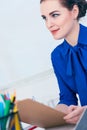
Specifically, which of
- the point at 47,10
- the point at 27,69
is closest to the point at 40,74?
the point at 27,69

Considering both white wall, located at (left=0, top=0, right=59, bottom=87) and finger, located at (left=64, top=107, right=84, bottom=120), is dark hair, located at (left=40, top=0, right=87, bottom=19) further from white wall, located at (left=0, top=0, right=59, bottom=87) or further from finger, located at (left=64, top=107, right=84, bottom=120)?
finger, located at (left=64, top=107, right=84, bottom=120)

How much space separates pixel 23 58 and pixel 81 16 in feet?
1.01

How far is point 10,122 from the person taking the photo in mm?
554

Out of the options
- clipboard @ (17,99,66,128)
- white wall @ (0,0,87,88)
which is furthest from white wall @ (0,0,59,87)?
clipboard @ (17,99,66,128)

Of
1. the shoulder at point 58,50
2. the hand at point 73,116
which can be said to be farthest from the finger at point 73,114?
the shoulder at point 58,50

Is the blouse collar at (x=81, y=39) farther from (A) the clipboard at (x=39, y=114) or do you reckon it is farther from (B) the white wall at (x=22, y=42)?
(A) the clipboard at (x=39, y=114)

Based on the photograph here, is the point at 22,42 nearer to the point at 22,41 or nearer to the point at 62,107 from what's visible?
the point at 22,41

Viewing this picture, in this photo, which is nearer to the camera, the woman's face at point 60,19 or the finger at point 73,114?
the finger at point 73,114

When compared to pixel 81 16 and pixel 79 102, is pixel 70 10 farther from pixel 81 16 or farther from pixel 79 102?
pixel 79 102

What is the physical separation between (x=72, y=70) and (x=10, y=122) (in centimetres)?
50

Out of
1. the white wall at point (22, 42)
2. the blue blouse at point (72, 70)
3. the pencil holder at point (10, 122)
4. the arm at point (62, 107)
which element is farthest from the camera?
the white wall at point (22, 42)

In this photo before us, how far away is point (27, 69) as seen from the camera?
3.91 ft

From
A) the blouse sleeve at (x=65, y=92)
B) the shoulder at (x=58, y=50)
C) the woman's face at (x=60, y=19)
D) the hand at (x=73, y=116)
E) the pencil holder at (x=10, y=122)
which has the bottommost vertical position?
the blouse sleeve at (x=65, y=92)

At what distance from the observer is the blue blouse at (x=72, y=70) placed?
99 centimetres
